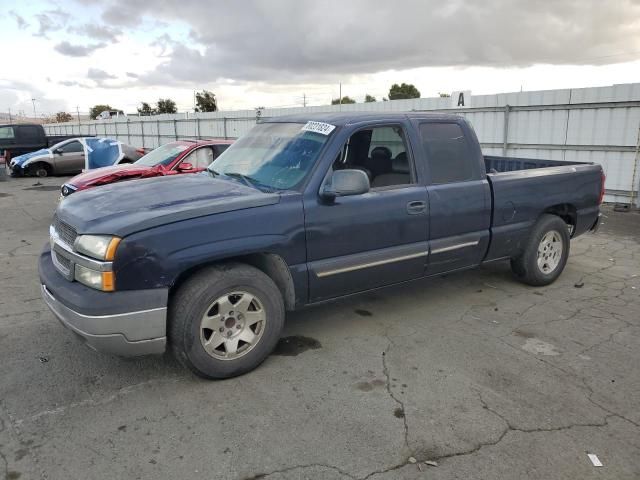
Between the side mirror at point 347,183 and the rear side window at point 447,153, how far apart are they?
0.99 meters

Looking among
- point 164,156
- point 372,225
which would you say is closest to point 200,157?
point 164,156

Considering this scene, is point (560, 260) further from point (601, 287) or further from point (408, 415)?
point (408, 415)

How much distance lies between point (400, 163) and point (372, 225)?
793mm

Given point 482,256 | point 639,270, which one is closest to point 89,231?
point 482,256

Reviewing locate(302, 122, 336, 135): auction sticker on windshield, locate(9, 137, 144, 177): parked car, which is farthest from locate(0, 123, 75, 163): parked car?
locate(302, 122, 336, 135): auction sticker on windshield

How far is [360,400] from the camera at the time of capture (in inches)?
129

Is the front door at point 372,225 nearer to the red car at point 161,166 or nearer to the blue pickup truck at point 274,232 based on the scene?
the blue pickup truck at point 274,232

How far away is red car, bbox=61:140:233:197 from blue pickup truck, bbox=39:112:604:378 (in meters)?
4.47

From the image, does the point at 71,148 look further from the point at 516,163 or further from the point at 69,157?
the point at 516,163

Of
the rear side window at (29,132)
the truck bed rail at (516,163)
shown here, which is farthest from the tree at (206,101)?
the truck bed rail at (516,163)

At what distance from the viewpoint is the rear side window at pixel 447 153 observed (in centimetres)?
446

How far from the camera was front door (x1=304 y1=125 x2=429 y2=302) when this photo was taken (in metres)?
3.79

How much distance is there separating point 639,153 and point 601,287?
6.09 meters

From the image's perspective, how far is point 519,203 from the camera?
5055mm
